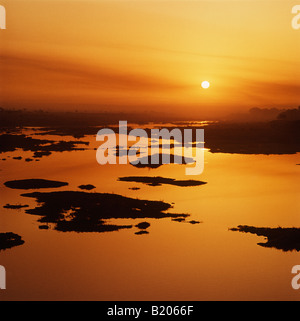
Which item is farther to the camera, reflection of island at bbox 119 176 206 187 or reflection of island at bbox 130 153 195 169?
reflection of island at bbox 130 153 195 169

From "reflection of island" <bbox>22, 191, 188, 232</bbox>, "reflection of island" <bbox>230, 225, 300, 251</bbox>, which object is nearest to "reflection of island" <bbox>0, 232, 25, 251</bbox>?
"reflection of island" <bbox>22, 191, 188, 232</bbox>

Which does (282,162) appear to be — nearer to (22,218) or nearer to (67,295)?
(22,218)

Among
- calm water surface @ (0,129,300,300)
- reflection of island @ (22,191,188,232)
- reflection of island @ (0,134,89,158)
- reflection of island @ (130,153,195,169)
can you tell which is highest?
reflection of island @ (0,134,89,158)

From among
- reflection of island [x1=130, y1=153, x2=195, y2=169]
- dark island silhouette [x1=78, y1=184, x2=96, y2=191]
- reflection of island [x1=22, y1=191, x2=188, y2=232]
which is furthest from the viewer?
reflection of island [x1=130, y1=153, x2=195, y2=169]

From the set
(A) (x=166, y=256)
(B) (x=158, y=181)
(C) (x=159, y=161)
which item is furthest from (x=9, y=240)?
(C) (x=159, y=161)

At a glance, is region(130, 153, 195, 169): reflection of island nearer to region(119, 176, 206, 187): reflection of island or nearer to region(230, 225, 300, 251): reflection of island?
region(119, 176, 206, 187): reflection of island
